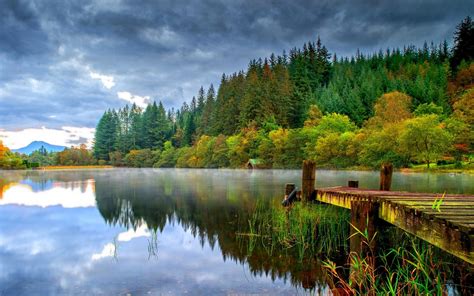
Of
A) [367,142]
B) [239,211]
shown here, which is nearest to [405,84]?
[367,142]

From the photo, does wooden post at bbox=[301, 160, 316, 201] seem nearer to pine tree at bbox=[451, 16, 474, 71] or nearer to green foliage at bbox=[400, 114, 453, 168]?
green foliage at bbox=[400, 114, 453, 168]

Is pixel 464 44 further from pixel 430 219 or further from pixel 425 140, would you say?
pixel 430 219

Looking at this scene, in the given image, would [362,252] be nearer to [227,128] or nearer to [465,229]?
[465,229]

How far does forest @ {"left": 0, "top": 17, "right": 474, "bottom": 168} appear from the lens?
54281 mm

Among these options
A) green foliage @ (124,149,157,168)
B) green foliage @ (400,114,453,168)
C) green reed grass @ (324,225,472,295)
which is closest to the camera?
green reed grass @ (324,225,472,295)

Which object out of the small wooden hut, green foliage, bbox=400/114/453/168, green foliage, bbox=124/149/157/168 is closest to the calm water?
green foliage, bbox=400/114/453/168

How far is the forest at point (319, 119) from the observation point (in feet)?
178

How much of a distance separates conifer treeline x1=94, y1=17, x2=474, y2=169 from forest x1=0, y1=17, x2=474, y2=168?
321 mm

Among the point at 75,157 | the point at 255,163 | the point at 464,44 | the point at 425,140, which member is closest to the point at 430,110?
the point at 425,140

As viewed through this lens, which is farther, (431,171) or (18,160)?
(18,160)

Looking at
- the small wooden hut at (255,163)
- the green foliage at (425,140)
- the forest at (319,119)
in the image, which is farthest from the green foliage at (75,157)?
the green foliage at (425,140)

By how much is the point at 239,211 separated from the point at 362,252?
32.5 ft

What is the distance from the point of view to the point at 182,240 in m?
11.7

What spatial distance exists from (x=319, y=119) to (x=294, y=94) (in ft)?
59.9
